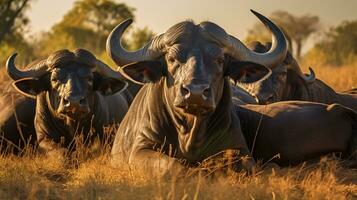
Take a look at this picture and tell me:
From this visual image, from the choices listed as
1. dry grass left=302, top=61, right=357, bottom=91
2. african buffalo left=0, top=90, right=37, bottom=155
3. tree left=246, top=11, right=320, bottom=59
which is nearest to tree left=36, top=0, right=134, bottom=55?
tree left=246, top=11, right=320, bottom=59

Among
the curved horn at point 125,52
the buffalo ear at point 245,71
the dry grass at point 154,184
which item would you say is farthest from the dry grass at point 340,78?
the dry grass at point 154,184

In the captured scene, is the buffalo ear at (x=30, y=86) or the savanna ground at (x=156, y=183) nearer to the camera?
the savanna ground at (x=156, y=183)

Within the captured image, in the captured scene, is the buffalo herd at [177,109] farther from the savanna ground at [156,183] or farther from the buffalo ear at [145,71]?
the savanna ground at [156,183]

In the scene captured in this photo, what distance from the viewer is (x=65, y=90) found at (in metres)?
7.96

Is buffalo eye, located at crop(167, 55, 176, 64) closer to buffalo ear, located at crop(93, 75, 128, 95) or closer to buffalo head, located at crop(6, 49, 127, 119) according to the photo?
buffalo head, located at crop(6, 49, 127, 119)

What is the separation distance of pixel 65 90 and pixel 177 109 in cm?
171

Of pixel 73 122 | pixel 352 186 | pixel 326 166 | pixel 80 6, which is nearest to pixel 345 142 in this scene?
pixel 326 166

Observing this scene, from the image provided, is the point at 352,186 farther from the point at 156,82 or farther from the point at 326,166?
the point at 156,82

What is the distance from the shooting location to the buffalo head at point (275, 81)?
10180mm

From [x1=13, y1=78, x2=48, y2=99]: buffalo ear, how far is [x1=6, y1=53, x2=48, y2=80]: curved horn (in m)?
0.11

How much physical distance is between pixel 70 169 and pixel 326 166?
2.32 m

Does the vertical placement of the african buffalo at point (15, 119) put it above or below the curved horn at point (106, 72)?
below

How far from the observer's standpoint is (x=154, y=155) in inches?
259

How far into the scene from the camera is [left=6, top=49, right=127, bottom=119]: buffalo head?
7.91m
